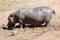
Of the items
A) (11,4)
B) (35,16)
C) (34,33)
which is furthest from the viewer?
(11,4)

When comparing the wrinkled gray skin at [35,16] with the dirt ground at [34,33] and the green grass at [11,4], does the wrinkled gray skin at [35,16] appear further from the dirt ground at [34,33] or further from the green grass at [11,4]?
the green grass at [11,4]

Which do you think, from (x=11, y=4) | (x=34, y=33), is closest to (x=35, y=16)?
(x=34, y=33)

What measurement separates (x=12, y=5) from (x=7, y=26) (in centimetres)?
348

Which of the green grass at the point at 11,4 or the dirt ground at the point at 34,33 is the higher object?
the green grass at the point at 11,4

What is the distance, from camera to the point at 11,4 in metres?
13.5

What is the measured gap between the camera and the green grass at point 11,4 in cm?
1290

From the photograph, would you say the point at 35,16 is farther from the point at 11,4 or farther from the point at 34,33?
the point at 11,4

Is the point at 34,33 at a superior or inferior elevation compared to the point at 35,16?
inferior

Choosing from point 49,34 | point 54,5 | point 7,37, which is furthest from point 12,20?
point 54,5

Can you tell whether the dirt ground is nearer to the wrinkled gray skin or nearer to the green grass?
the wrinkled gray skin

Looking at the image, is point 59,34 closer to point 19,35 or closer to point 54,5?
point 19,35

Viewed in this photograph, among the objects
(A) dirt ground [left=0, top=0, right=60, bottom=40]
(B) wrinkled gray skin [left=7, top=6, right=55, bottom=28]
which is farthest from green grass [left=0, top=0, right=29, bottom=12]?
(B) wrinkled gray skin [left=7, top=6, right=55, bottom=28]

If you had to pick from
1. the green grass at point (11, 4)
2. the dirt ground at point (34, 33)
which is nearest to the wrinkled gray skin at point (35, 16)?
the dirt ground at point (34, 33)

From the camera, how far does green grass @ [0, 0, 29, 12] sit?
12.9 meters
